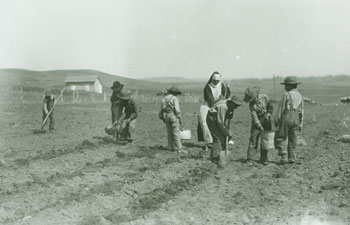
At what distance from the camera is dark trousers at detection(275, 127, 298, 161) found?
871 cm

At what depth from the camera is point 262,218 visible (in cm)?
560

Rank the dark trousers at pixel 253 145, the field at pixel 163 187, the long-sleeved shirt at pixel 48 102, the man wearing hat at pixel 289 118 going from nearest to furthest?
1. the field at pixel 163 187
2. the man wearing hat at pixel 289 118
3. the dark trousers at pixel 253 145
4. the long-sleeved shirt at pixel 48 102

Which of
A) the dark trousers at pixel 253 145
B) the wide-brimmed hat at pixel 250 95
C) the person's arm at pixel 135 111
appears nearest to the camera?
the wide-brimmed hat at pixel 250 95

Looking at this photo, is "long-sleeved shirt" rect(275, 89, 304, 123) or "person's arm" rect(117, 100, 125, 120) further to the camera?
"person's arm" rect(117, 100, 125, 120)

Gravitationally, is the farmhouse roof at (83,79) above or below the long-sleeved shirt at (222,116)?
above

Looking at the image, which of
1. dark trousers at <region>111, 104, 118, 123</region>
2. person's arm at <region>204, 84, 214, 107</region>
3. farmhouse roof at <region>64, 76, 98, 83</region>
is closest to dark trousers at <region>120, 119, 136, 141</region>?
dark trousers at <region>111, 104, 118, 123</region>

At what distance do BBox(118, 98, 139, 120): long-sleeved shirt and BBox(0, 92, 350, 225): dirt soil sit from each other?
736 mm

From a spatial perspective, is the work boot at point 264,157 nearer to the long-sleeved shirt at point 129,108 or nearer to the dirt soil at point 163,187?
the dirt soil at point 163,187

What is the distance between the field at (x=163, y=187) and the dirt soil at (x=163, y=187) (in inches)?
0.5

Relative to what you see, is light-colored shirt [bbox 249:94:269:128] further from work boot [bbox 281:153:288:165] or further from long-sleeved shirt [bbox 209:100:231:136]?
work boot [bbox 281:153:288:165]

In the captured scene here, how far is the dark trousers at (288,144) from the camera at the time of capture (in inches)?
343

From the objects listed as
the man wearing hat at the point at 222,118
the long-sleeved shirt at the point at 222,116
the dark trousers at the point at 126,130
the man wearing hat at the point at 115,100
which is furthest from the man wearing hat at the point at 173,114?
the man wearing hat at the point at 115,100

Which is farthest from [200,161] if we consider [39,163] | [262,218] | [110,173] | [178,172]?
[262,218]

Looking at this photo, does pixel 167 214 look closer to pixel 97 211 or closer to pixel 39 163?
pixel 97 211
